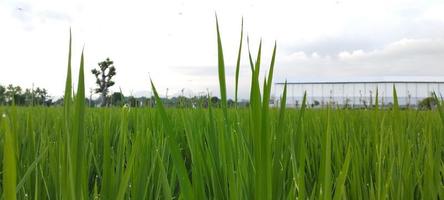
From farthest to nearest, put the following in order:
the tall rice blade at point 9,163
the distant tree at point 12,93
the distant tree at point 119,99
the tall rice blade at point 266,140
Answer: the distant tree at point 119,99 < the distant tree at point 12,93 < the tall rice blade at point 266,140 < the tall rice blade at point 9,163

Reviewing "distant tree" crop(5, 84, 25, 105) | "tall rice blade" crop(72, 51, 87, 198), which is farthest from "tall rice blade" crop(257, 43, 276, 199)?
"distant tree" crop(5, 84, 25, 105)

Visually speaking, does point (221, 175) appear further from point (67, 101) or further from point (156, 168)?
point (67, 101)

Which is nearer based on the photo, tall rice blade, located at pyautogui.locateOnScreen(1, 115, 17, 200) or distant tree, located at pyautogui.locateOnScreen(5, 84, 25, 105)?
tall rice blade, located at pyautogui.locateOnScreen(1, 115, 17, 200)

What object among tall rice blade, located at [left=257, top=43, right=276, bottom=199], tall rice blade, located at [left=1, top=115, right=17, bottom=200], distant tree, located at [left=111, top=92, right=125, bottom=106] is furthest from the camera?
distant tree, located at [left=111, top=92, right=125, bottom=106]

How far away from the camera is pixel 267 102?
34 cm

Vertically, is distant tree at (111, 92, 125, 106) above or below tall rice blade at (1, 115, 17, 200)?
above

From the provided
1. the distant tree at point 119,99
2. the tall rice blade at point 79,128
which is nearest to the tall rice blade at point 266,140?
the tall rice blade at point 79,128

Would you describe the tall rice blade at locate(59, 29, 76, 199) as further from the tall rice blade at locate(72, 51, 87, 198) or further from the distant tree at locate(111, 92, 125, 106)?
the distant tree at locate(111, 92, 125, 106)

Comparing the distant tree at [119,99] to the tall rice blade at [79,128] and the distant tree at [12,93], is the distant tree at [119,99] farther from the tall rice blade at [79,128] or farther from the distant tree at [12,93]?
the tall rice blade at [79,128]

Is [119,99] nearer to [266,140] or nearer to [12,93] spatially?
[12,93]

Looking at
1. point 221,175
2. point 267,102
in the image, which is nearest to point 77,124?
point 267,102

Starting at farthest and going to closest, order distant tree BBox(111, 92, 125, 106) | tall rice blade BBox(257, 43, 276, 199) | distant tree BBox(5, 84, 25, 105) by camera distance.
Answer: distant tree BBox(111, 92, 125, 106)
distant tree BBox(5, 84, 25, 105)
tall rice blade BBox(257, 43, 276, 199)

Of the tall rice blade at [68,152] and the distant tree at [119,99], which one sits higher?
the distant tree at [119,99]

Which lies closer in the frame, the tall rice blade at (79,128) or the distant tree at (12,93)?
the tall rice blade at (79,128)
